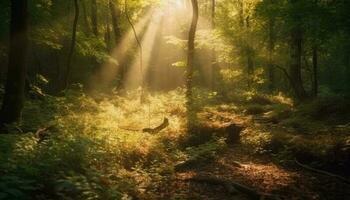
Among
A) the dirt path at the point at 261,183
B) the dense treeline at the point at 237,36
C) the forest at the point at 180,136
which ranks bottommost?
the dirt path at the point at 261,183

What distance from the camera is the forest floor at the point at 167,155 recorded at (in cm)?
705

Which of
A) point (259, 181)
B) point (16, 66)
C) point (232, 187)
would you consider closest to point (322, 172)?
point (259, 181)

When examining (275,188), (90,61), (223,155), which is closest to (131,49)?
(90,61)

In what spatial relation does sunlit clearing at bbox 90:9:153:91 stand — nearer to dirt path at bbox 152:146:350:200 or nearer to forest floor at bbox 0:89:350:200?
forest floor at bbox 0:89:350:200

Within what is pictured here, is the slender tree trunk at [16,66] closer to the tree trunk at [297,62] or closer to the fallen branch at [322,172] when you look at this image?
the fallen branch at [322,172]

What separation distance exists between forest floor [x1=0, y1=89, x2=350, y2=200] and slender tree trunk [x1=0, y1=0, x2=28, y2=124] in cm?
61

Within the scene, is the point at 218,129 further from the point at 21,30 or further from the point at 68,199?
the point at 68,199

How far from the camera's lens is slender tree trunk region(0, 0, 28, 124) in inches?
454

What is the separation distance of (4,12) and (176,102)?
34.8ft

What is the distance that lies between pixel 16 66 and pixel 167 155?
5.61 m

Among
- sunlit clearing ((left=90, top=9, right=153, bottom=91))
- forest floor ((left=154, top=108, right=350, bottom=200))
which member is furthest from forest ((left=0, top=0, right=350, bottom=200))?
sunlit clearing ((left=90, top=9, right=153, bottom=91))

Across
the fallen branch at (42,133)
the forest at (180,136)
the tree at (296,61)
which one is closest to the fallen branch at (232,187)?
the forest at (180,136)

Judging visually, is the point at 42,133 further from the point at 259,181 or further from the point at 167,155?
the point at 259,181

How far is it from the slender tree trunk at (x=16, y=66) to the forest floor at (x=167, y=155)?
611 millimetres
